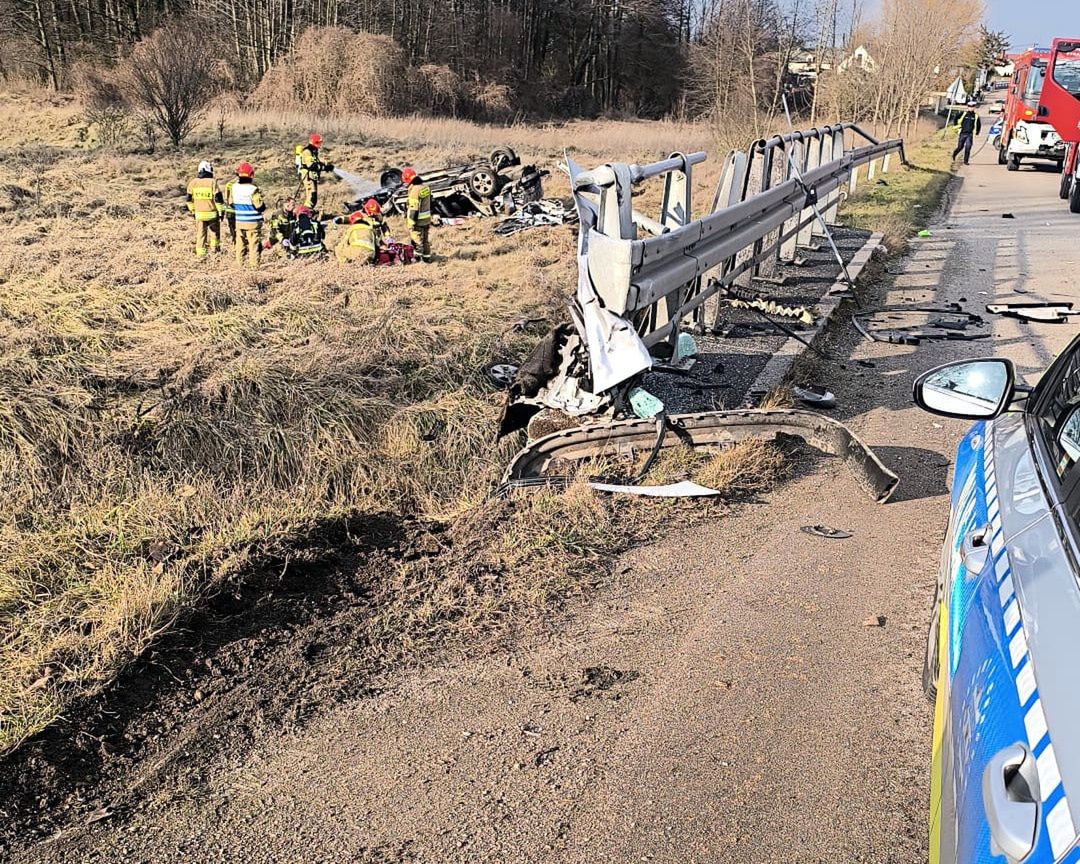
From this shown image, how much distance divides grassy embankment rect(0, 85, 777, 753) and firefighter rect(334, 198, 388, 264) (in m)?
1.83

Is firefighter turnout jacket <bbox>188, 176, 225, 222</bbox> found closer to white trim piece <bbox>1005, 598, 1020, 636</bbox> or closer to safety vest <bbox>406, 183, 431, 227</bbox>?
safety vest <bbox>406, 183, 431, 227</bbox>

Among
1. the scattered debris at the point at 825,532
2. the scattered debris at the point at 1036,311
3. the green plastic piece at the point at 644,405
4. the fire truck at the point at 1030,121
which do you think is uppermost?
the fire truck at the point at 1030,121

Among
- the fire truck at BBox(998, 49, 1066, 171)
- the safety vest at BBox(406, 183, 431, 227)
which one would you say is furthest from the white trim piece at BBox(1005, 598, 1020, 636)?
the fire truck at BBox(998, 49, 1066, 171)

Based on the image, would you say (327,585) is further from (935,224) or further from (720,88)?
(720,88)

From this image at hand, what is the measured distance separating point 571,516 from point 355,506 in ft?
3.80

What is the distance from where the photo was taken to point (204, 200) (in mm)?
12109

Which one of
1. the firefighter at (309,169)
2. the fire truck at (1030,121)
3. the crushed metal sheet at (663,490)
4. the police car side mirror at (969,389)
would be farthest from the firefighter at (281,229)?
the fire truck at (1030,121)

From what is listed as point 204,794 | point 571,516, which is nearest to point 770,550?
point 571,516

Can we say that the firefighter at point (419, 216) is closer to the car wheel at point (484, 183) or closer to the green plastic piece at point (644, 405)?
the car wheel at point (484, 183)

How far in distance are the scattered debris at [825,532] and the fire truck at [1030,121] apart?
74.3 ft

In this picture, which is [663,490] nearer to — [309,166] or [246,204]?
[246,204]

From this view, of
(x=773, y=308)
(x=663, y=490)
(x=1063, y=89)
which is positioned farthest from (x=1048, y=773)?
(x=1063, y=89)

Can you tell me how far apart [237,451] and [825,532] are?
3.24 meters

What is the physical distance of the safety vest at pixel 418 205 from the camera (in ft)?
40.7
